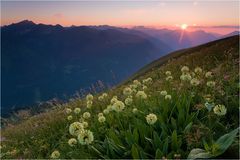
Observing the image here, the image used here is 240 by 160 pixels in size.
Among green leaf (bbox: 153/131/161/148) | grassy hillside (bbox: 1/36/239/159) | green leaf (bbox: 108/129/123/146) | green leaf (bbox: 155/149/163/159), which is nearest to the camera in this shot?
green leaf (bbox: 155/149/163/159)

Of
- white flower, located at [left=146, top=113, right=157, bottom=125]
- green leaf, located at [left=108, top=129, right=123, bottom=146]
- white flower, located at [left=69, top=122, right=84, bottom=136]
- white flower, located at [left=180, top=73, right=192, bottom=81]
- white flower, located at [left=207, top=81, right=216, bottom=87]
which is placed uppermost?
white flower, located at [left=180, top=73, right=192, bottom=81]

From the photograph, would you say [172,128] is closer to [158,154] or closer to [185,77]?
[158,154]

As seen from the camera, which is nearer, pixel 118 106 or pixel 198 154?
pixel 198 154

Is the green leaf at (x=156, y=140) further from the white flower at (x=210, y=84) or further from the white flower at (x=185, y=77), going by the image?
the white flower at (x=185, y=77)

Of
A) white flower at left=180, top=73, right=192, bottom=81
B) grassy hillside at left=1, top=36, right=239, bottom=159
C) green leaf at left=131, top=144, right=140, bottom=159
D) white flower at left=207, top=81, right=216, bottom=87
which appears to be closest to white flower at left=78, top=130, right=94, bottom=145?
grassy hillside at left=1, top=36, right=239, bottom=159

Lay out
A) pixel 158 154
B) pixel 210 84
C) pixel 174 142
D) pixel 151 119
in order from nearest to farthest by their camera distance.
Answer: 1. pixel 158 154
2. pixel 174 142
3. pixel 151 119
4. pixel 210 84

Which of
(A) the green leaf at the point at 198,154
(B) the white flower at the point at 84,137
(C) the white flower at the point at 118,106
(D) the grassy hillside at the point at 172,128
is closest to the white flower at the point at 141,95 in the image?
(D) the grassy hillside at the point at 172,128

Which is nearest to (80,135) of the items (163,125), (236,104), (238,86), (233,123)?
(163,125)

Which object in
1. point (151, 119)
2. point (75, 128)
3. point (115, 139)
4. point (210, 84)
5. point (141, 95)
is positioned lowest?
point (115, 139)

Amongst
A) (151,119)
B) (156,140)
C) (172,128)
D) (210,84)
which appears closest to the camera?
(156,140)

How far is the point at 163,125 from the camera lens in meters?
5.96

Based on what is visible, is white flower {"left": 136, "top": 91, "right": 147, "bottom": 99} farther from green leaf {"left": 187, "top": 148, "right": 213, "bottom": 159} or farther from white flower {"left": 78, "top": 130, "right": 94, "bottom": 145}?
green leaf {"left": 187, "top": 148, "right": 213, "bottom": 159}

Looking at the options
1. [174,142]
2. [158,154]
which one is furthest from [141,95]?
[158,154]

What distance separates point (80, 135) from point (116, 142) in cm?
77
